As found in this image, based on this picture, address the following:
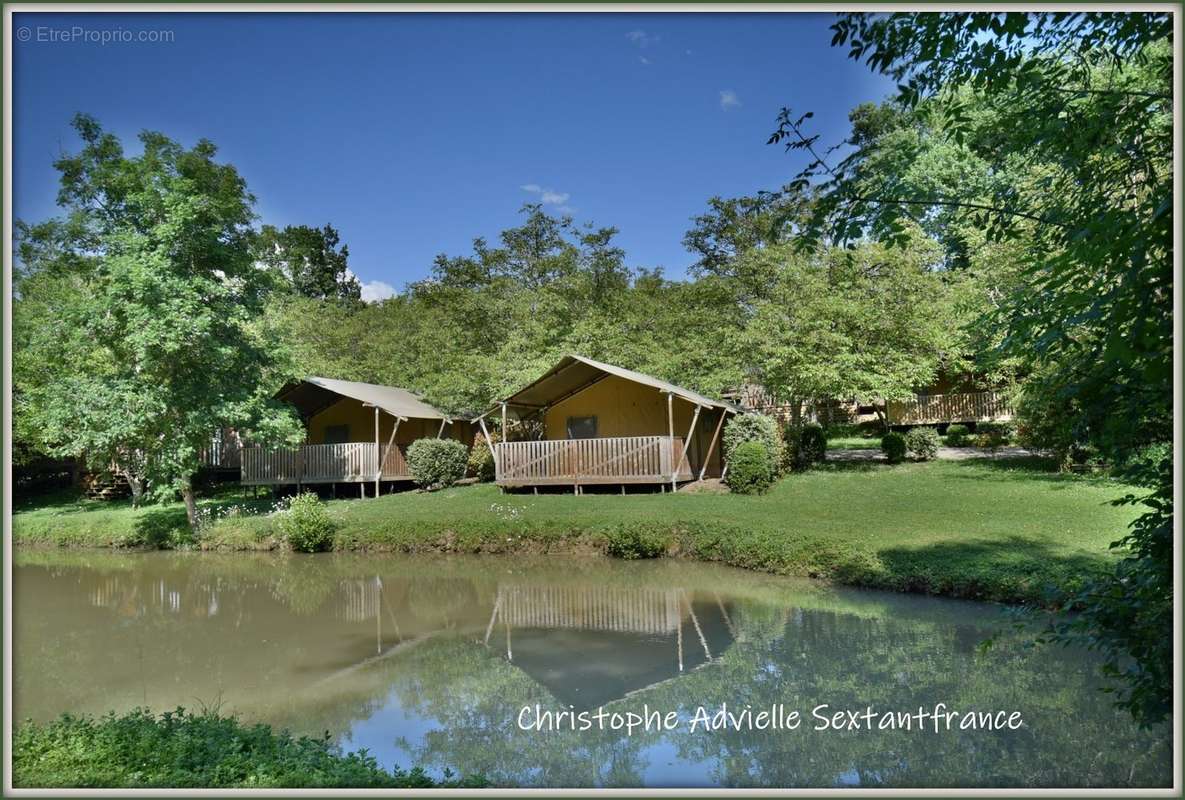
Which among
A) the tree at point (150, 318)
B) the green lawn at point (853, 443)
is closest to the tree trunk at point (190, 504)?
the tree at point (150, 318)

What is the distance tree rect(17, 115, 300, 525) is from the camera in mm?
15430

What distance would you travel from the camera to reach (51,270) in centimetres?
1931

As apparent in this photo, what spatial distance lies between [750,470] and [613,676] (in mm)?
10541

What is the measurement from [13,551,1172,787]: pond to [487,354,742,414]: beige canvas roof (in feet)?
22.1

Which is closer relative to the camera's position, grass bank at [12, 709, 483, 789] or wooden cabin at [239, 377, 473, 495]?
grass bank at [12, 709, 483, 789]

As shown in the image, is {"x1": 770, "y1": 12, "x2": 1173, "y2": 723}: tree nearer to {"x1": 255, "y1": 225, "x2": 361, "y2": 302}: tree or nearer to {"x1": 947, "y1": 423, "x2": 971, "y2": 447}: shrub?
{"x1": 947, "y1": 423, "x2": 971, "y2": 447}: shrub

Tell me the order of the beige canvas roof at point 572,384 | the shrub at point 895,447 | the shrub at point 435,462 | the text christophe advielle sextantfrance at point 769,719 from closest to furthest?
the text christophe advielle sextantfrance at point 769,719, the beige canvas roof at point 572,384, the shrub at point 895,447, the shrub at point 435,462

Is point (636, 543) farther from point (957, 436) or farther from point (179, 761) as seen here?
point (957, 436)

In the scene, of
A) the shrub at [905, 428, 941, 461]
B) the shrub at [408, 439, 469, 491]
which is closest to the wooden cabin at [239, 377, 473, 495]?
the shrub at [408, 439, 469, 491]

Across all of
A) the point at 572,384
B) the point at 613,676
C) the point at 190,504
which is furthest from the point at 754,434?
the point at 190,504

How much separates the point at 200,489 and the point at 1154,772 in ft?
83.8

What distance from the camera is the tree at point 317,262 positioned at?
4419 centimetres

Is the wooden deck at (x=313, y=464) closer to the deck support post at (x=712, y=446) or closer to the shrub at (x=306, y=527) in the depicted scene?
the shrub at (x=306, y=527)

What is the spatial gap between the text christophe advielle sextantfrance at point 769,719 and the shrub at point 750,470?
11091 mm
